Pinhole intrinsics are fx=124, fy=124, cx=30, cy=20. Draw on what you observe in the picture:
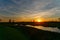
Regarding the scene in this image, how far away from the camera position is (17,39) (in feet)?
89.6

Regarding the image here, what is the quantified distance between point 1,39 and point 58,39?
468 inches

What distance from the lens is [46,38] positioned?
28.0 meters

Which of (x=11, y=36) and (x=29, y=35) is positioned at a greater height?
(x=11, y=36)

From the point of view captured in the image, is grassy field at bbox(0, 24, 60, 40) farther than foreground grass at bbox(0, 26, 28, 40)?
Yes

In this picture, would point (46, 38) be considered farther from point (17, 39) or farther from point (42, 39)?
point (17, 39)

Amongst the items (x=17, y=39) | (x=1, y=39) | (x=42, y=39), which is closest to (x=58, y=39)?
(x=42, y=39)

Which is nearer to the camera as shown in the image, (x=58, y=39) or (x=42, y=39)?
(x=58, y=39)

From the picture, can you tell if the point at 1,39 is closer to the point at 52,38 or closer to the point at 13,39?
the point at 13,39

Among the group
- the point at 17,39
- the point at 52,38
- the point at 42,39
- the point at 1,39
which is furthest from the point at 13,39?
the point at 52,38

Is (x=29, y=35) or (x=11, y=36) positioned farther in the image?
(x=29, y=35)

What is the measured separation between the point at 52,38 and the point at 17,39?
7.74 m

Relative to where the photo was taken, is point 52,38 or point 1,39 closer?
point 1,39

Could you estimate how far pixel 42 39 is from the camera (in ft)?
92.7

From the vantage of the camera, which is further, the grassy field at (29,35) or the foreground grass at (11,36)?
the grassy field at (29,35)
